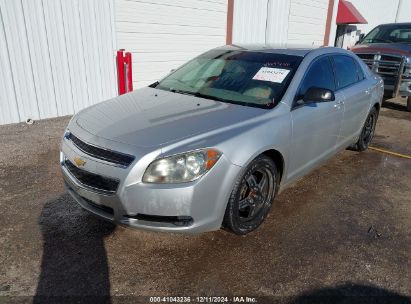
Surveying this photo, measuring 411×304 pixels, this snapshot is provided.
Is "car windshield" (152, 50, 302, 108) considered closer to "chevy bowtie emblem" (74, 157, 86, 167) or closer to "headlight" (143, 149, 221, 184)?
"headlight" (143, 149, 221, 184)

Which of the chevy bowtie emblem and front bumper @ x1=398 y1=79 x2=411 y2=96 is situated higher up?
the chevy bowtie emblem

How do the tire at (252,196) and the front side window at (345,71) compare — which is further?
the front side window at (345,71)

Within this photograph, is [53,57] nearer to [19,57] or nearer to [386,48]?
[19,57]

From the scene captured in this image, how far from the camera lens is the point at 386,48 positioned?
8773 millimetres

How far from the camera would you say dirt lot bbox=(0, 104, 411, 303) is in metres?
2.48

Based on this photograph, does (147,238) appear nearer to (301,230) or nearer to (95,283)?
(95,283)

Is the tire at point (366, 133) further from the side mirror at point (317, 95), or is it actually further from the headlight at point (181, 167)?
the headlight at point (181, 167)

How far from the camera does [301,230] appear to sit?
323 centimetres

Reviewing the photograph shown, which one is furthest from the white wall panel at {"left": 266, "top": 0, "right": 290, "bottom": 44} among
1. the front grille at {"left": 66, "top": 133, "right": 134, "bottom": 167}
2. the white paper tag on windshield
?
the front grille at {"left": 66, "top": 133, "right": 134, "bottom": 167}

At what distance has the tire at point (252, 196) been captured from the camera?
2.75m

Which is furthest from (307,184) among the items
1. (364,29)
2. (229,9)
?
(364,29)

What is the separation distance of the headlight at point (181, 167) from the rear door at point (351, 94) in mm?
2357

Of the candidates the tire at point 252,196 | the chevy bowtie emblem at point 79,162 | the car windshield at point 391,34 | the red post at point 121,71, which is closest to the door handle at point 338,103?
the tire at point 252,196

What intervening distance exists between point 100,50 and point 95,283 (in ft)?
18.4
